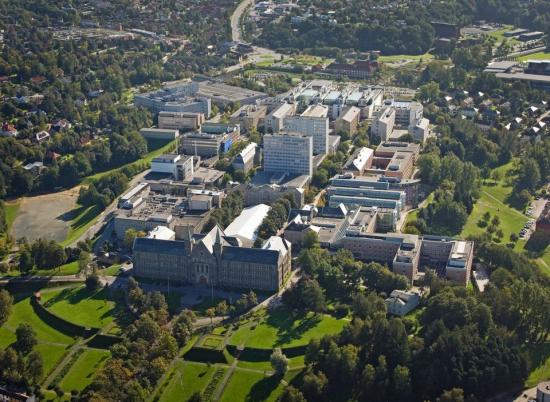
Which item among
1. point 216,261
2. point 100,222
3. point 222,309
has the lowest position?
point 100,222

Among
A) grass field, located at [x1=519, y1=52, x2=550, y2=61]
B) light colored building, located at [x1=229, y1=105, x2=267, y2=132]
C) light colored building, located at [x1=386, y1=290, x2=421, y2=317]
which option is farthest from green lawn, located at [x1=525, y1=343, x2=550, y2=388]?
A: grass field, located at [x1=519, y1=52, x2=550, y2=61]

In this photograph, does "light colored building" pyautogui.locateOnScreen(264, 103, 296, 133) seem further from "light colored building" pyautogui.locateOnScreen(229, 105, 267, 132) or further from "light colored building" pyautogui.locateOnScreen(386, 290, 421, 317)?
"light colored building" pyautogui.locateOnScreen(386, 290, 421, 317)

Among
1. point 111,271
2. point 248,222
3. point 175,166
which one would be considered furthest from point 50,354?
point 175,166

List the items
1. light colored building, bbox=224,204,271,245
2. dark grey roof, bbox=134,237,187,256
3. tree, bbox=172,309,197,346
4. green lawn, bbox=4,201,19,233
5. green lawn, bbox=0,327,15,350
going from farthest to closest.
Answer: green lawn, bbox=4,201,19,233 → light colored building, bbox=224,204,271,245 → dark grey roof, bbox=134,237,187,256 → green lawn, bbox=0,327,15,350 → tree, bbox=172,309,197,346

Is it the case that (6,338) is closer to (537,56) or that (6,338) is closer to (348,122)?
(348,122)

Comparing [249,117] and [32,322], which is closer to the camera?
[32,322]

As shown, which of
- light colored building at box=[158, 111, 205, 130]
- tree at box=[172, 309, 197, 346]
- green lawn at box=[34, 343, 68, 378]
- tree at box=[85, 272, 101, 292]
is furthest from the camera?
light colored building at box=[158, 111, 205, 130]

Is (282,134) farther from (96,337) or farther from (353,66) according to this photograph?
(353,66)

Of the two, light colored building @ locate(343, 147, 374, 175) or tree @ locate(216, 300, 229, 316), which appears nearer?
tree @ locate(216, 300, 229, 316)
